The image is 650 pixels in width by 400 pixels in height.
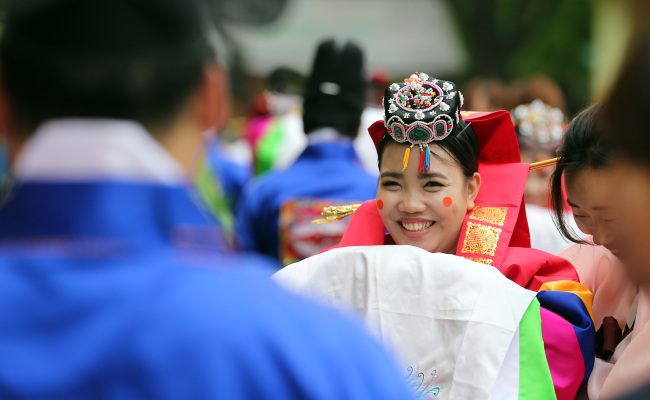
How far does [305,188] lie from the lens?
13.0ft

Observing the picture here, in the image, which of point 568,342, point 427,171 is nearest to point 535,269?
point 568,342

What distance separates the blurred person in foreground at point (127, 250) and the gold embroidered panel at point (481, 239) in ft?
4.80

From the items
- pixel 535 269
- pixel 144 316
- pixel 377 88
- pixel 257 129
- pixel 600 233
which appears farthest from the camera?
pixel 257 129

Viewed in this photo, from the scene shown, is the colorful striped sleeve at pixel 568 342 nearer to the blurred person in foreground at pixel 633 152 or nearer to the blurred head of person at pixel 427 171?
the blurred head of person at pixel 427 171

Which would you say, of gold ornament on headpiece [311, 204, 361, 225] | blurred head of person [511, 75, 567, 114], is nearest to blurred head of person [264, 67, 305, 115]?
blurred head of person [511, 75, 567, 114]

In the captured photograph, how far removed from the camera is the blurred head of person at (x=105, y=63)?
940 mm

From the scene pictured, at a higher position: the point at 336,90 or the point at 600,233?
the point at 336,90

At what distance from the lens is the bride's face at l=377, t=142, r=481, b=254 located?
8.03 feet

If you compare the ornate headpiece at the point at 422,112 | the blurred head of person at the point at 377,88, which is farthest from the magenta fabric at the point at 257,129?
the ornate headpiece at the point at 422,112

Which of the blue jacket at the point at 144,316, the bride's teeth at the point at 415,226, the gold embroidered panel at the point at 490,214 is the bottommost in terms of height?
the bride's teeth at the point at 415,226

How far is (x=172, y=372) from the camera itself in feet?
2.83

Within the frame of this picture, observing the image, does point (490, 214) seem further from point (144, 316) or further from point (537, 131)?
point (537, 131)

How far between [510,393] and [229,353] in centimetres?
127

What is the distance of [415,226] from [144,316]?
166cm
